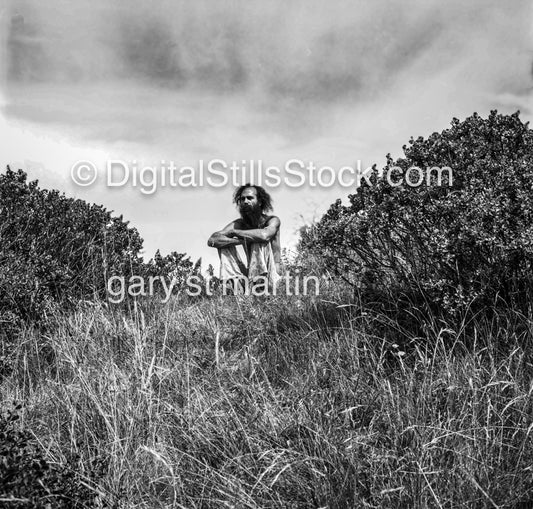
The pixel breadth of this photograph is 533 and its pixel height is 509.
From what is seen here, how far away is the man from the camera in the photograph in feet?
29.3

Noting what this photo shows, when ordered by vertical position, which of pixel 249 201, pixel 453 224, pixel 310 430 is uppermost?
pixel 249 201

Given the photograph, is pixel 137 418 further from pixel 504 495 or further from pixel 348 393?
pixel 504 495

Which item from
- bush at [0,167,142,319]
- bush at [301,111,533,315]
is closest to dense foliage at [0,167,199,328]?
bush at [0,167,142,319]

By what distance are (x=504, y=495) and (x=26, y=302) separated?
5166mm

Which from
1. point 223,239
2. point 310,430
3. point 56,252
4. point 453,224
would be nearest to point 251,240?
point 223,239

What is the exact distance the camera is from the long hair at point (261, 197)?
30.6ft

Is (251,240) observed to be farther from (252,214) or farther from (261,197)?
(261,197)

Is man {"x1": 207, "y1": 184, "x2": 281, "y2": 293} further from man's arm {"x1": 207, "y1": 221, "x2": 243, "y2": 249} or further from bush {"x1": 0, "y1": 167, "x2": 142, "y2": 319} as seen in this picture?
bush {"x1": 0, "y1": 167, "x2": 142, "y2": 319}

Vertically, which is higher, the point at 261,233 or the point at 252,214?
the point at 252,214

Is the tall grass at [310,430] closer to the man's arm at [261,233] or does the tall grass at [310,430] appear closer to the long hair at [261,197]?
the man's arm at [261,233]

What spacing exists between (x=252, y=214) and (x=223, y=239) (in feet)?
2.01

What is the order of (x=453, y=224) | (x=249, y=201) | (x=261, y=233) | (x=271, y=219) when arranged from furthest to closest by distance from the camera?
(x=271, y=219) < (x=249, y=201) < (x=261, y=233) < (x=453, y=224)

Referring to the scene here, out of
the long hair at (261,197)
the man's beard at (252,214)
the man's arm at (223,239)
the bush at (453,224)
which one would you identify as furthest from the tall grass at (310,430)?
the long hair at (261,197)

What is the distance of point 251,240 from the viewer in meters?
8.96
